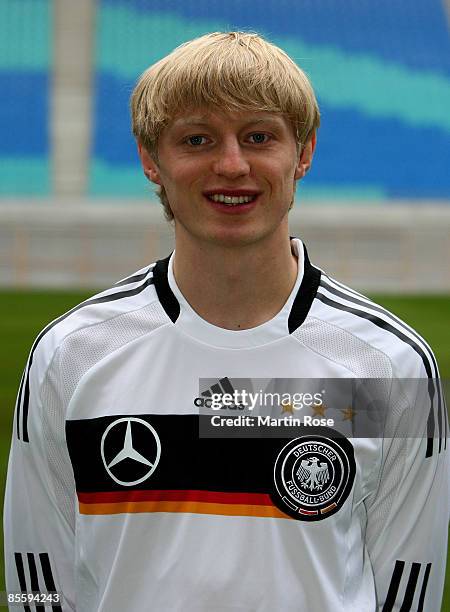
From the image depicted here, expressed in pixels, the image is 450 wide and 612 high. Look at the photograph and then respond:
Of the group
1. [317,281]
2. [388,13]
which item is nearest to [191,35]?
[388,13]

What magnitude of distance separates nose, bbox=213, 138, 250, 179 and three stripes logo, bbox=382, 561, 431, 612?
770 millimetres

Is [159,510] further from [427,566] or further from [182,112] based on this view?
[182,112]

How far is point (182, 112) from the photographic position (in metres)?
1.83

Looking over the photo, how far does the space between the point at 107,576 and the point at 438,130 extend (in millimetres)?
17355

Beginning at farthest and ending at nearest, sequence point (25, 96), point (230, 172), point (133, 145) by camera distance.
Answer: point (25, 96), point (133, 145), point (230, 172)

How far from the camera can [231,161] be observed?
5.81 feet

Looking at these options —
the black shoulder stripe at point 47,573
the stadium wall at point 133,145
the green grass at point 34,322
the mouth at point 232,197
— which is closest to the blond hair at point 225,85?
the mouth at point 232,197

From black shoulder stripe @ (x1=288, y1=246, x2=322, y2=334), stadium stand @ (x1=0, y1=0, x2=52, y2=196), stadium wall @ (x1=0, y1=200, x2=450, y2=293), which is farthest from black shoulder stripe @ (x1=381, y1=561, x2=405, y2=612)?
stadium stand @ (x1=0, y1=0, x2=52, y2=196)

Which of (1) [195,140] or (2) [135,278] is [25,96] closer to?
(2) [135,278]

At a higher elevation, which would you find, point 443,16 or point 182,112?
point 443,16

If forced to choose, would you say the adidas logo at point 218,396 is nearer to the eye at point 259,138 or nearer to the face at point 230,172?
the face at point 230,172

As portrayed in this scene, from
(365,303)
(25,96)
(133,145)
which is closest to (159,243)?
(133,145)

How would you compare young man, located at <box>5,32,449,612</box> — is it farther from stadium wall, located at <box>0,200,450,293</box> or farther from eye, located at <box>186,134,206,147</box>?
stadium wall, located at <box>0,200,450,293</box>

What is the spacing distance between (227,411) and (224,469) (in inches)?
4.1
